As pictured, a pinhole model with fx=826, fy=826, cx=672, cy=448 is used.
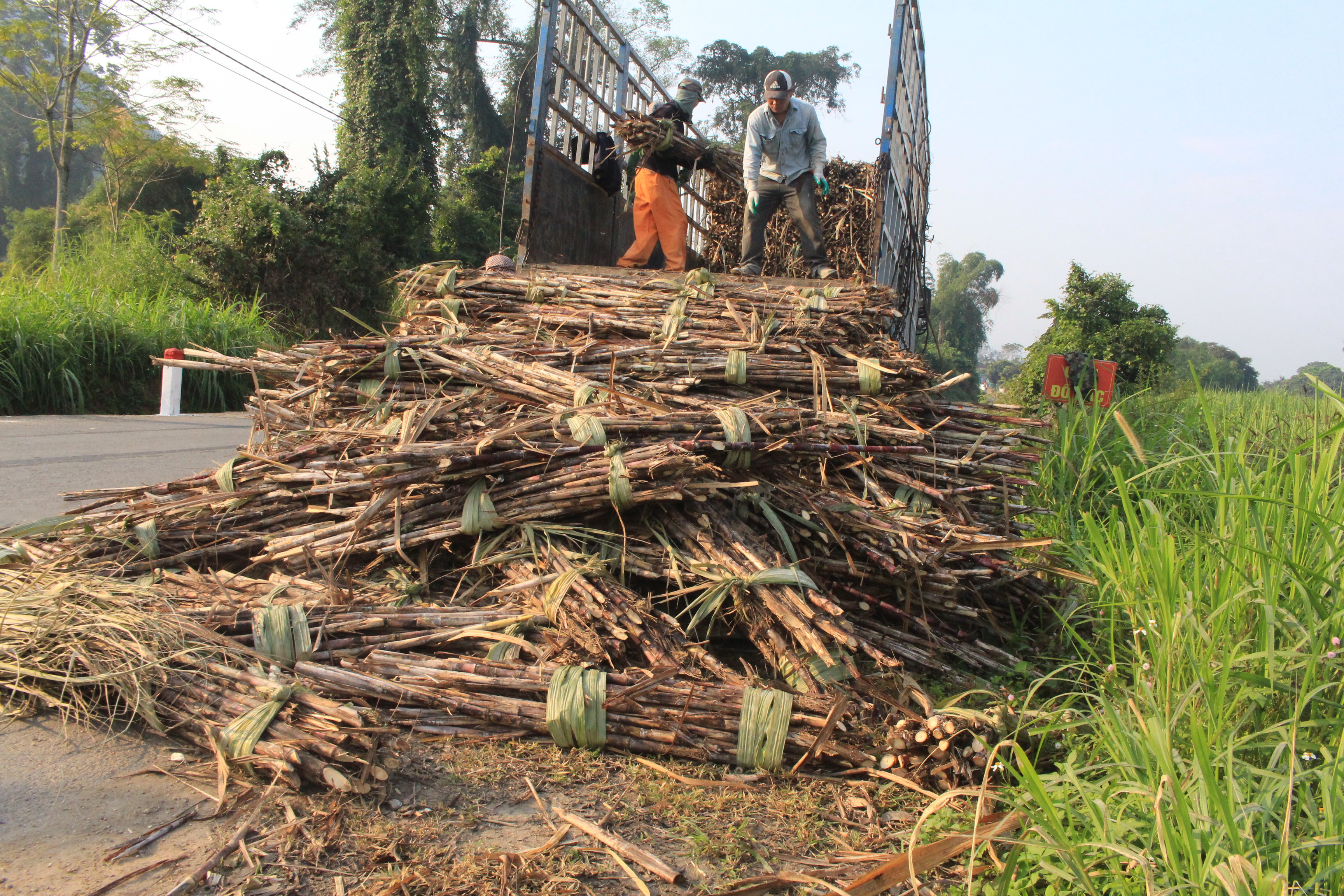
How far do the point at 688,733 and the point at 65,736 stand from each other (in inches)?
64.2

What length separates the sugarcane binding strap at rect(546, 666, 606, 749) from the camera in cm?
222

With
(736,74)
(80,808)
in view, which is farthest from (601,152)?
(736,74)

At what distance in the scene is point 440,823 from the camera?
190 cm

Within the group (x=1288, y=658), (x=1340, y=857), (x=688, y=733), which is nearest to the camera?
(x=1340, y=857)

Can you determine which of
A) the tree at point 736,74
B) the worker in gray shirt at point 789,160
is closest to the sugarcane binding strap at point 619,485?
the worker in gray shirt at point 789,160

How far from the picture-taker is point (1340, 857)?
1442 millimetres

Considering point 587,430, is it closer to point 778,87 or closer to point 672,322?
point 672,322

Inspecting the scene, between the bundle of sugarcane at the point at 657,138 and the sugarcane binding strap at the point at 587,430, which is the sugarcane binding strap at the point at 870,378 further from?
the bundle of sugarcane at the point at 657,138

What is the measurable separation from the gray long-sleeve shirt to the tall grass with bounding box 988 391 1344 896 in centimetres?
495

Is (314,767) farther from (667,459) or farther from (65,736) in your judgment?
(667,459)

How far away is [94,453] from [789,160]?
5.75 m

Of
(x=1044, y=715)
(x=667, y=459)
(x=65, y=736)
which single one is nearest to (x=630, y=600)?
(x=667, y=459)

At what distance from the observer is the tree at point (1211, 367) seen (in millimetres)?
8959

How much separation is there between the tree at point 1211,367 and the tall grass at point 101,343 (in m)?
10.4
